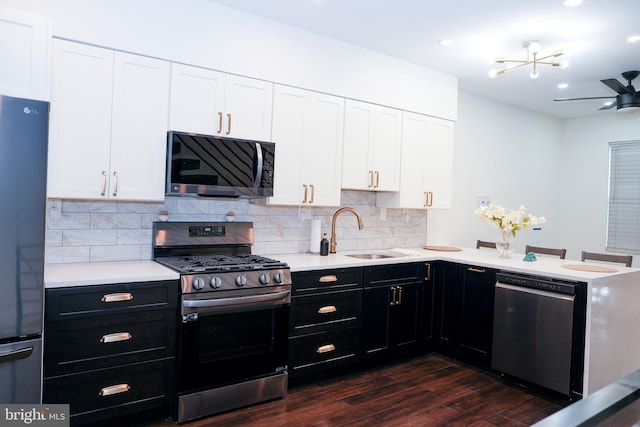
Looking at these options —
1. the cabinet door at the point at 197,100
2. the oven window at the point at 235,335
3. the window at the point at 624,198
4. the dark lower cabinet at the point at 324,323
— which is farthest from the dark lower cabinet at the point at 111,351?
the window at the point at 624,198

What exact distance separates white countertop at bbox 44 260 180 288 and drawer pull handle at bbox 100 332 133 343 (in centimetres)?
29

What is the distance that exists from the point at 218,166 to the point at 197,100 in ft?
1.50

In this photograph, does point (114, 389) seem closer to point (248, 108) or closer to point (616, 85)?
point (248, 108)

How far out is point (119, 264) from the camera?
2846mm

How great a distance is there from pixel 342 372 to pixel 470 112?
3383 mm

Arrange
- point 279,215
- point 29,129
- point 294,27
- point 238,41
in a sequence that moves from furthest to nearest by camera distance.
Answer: point 279,215
point 294,27
point 238,41
point 29,129

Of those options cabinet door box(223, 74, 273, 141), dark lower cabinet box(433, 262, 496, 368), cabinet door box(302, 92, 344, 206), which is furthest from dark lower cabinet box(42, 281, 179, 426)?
dark lower cabinet box(433, 262, 496, 368)

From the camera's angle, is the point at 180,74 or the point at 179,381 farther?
the point at 180,74

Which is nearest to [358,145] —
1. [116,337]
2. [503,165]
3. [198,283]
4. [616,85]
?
[198,283]

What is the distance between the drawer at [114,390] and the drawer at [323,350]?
0.86 metres

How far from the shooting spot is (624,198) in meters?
5.91

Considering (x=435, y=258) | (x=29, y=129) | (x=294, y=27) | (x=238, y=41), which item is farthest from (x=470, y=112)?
(x=29, y=129)

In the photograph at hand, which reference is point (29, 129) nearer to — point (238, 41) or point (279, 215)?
point (238, 41)

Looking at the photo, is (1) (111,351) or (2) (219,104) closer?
(1) (111,351)
